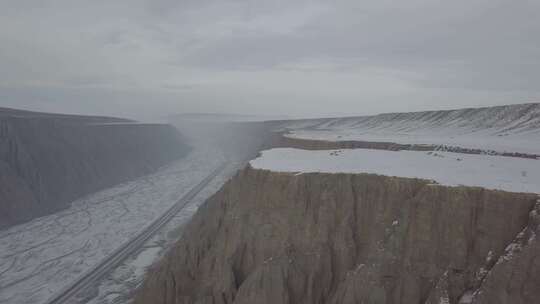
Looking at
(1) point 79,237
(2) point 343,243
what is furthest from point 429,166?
(1) point 79,237

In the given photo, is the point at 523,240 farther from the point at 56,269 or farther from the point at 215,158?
the point at 215,158

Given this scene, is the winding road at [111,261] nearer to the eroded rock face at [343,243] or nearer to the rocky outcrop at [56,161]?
the eroded rock face at [343,243]

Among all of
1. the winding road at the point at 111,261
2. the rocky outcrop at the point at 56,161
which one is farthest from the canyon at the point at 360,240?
the rocky outcrop at the point at 56,161

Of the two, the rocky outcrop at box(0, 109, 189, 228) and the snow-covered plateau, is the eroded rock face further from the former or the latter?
the rocky outcrop at box(0, 109, 189, 228)

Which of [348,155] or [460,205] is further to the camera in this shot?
[348,155]

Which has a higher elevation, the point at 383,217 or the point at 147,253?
the point at 383,217

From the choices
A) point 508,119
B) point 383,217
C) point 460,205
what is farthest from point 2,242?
point 508,119

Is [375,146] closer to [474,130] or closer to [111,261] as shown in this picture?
[474,130]
